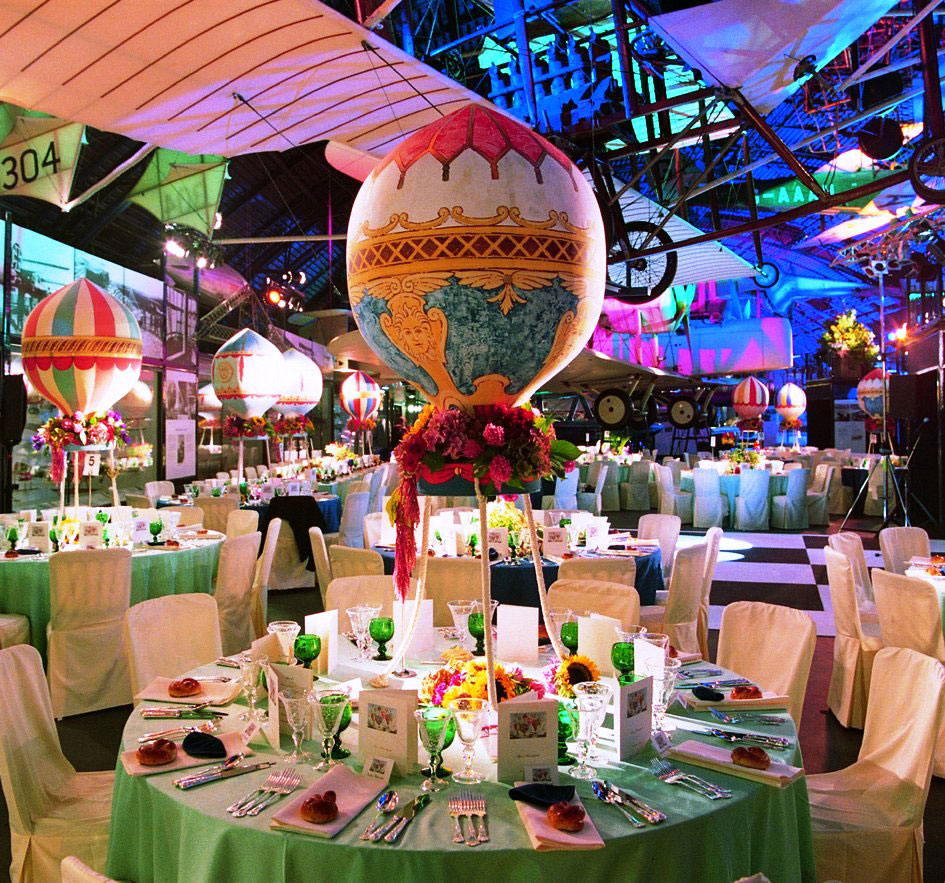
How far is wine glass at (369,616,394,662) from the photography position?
115 inches

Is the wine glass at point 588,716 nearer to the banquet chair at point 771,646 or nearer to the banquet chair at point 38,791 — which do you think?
the banquet chair at point 771,646

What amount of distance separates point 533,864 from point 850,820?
4.15 feet

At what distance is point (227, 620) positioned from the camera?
5.41 metres

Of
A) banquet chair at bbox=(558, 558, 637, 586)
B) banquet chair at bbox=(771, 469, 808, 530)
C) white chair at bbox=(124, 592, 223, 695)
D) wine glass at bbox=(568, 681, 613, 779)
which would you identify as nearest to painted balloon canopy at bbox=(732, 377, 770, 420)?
banquet chair at bbox=(771, 469, 808, 530)

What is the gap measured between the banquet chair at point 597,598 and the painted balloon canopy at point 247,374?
644 centimetres

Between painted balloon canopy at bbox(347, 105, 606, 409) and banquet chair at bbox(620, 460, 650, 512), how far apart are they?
534 inches

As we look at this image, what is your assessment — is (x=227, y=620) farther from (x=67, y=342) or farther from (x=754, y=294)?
(x=754, y=294)

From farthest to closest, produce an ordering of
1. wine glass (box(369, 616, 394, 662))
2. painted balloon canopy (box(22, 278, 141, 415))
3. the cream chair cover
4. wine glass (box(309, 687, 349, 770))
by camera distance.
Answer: painted balloon canopy (box(22, 278, 141, 415))
the cream chair cover
wine glass (box(369, 616, 394, 662))
wine glass (box(309, 687, 349, 770))

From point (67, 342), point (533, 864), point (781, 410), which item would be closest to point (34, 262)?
point (67, 342)

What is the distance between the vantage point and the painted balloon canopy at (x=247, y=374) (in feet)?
30.6

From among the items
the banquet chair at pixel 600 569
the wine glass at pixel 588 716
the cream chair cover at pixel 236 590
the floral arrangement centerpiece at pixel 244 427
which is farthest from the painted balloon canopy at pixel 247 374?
the wine glass at pixel 588 716

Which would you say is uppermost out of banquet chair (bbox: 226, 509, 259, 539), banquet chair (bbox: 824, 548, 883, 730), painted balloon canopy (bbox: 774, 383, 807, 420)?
painted balloon canopy (bbox: 774, 383, 807, 420)

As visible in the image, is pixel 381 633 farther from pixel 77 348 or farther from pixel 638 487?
pixel 638 487

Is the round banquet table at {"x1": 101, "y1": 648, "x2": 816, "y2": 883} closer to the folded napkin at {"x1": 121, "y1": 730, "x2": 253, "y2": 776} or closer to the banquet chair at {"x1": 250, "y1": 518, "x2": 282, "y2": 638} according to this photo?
the folded napkin at {"x1": 121, "y1": 730, "x2": 253, "y2": 776}
